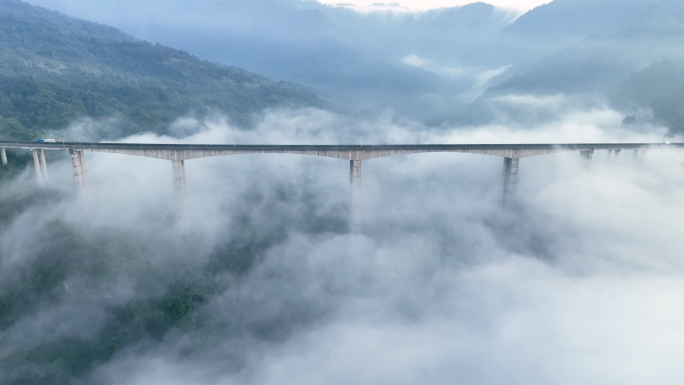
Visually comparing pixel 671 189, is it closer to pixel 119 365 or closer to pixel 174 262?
pixel 174 262

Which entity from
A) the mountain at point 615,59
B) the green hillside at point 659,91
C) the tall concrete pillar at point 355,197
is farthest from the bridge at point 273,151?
Result: the mountain at point 615,59

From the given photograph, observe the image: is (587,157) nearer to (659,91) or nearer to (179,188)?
(179,188)

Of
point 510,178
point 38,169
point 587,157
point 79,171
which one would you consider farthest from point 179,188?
point 587,157

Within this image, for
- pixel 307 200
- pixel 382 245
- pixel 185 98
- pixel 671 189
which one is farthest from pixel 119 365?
pixel 185 98

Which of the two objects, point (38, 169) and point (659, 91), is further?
point (659, 91)

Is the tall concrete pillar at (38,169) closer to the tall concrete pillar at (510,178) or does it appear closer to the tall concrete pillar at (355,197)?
the tall concrete pillar at (355,197)

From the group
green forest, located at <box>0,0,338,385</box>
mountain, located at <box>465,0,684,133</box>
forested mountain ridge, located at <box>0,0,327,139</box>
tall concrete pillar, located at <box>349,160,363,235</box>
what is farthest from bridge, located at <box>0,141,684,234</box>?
Result: mountain, located at <box>465,0,684,133</box>
